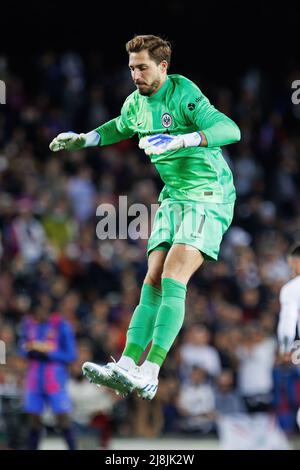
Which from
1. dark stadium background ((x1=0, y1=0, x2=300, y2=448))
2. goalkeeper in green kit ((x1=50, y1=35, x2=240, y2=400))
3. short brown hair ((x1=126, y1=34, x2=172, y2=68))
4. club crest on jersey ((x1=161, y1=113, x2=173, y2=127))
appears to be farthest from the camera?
dark stadium background ((x1=0, y1=0, x2=300, y2=448))

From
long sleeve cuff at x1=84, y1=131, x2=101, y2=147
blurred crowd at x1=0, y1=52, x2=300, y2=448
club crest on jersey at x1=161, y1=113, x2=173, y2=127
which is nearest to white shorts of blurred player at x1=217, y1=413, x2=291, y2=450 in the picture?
blurred crowd at x1=0, y1=52, x2=300, y2=448

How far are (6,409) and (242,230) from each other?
5401 millimetres

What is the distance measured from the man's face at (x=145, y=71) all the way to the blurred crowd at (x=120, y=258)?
698 cm

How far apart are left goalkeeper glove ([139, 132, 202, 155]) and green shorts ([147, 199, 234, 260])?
709 mm

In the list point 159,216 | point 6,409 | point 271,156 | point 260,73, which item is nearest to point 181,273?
point 159,216

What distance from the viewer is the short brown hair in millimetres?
7863

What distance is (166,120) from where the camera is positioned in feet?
26.2

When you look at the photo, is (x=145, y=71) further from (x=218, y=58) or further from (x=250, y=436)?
(x=218, y=58)

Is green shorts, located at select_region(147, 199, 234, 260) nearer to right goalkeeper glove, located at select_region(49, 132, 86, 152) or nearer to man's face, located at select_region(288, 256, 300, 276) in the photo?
right goalkeeper glove, located at select_region(49, 132, 86, 152)

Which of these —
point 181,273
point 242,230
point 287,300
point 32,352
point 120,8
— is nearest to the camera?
point 181,273

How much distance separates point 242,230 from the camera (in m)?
17.5

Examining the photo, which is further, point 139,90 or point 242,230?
point 242,230

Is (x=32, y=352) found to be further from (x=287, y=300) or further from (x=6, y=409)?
(x=287, y=300)

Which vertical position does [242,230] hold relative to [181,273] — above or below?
above
